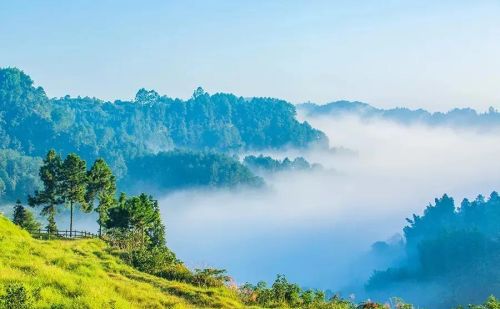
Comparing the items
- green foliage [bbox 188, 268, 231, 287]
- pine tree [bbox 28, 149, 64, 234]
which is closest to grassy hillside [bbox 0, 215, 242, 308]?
green foliage [bbox 188, 268, 231, 287]

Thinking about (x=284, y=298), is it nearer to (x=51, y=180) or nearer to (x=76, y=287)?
(x=76, y=287)

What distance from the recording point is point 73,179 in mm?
71500

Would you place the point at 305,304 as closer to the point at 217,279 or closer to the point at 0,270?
the point at 217,279

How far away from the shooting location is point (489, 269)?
19362 cm

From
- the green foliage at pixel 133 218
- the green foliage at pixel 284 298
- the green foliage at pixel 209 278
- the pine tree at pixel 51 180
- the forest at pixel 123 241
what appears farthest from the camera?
the pine tree at pixel 51 180

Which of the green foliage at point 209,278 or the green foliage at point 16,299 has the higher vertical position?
the green foliage at point 209,278

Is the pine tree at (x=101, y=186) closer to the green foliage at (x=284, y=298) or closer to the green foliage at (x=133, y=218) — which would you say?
the green foliage at (x=133, y=218)

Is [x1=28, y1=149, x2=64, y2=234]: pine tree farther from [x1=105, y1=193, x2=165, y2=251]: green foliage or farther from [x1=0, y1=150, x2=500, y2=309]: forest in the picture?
[x1=105, y1=193, x2=165, y2=251]: green foliage

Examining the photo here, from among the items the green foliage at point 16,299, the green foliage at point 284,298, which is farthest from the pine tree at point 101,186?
the green foliage at point 16,299

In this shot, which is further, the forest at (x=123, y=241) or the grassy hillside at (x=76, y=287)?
the forest at (x=123, y=241)

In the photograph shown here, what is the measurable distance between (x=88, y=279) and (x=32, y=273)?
235cm

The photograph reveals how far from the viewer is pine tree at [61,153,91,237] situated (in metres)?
71.1

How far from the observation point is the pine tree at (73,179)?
71.1 metres

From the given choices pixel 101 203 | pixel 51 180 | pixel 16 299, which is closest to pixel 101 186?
pixel 101 203
